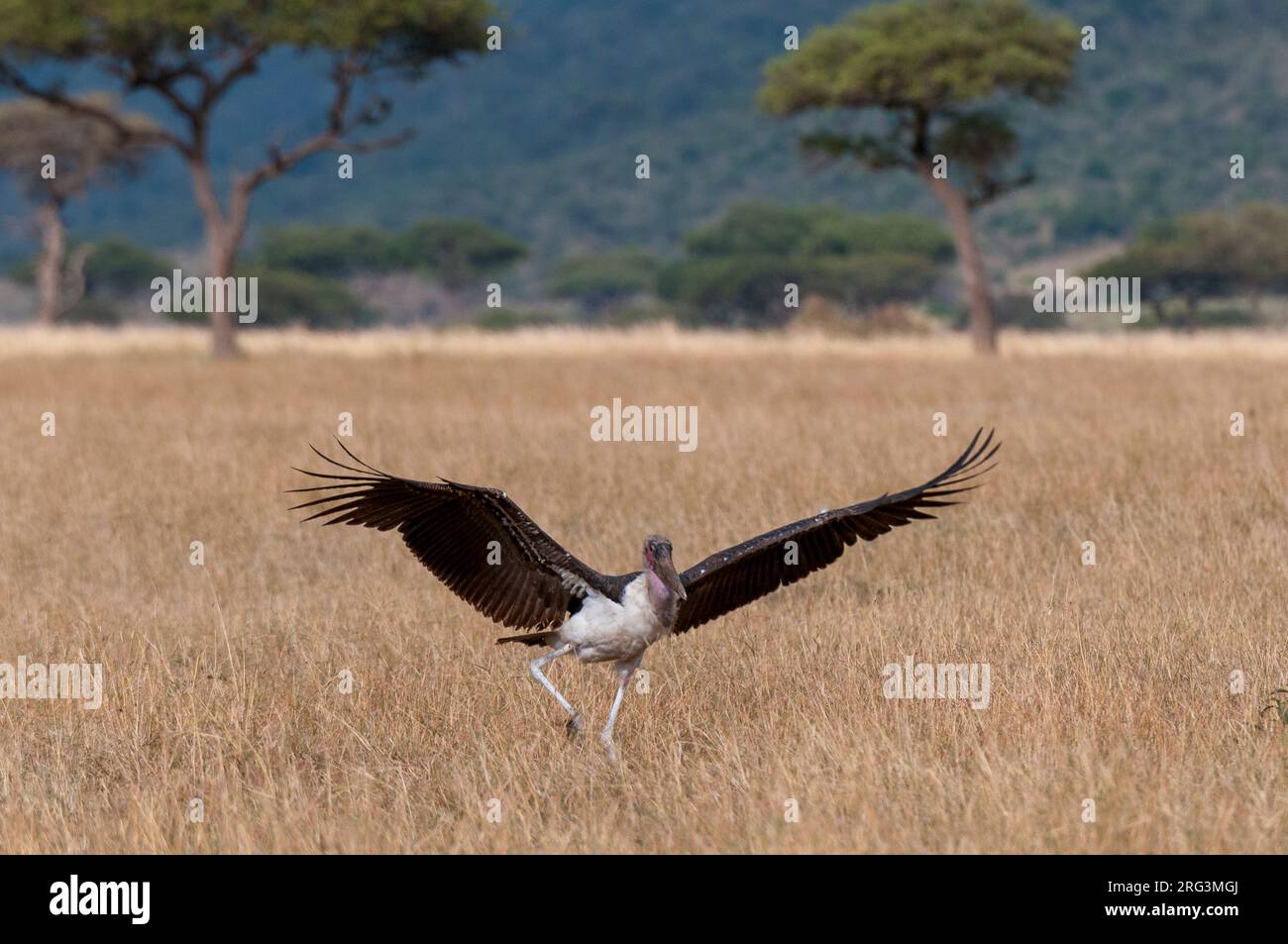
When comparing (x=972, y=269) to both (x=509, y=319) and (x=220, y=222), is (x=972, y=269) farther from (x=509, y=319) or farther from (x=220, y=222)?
(x=509, y=319)

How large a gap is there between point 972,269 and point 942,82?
13.9ft

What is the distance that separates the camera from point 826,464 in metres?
13.9

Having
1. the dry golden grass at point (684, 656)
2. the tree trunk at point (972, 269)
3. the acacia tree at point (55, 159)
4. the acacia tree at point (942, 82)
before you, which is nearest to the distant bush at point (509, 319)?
the acacia tree at point (55, 159)

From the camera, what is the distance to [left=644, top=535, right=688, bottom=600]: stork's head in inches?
220

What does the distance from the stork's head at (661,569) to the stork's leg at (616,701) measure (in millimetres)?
450

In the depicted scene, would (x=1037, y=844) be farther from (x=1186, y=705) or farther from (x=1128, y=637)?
(x=1128, y=637)

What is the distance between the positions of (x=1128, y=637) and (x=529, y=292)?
11148 cm

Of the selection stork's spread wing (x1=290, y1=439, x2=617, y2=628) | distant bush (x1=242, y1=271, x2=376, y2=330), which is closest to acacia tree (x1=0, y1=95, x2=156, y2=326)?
distant bush (x1=242, y1=271, x2=376, y2=330)

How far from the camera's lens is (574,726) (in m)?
6.16

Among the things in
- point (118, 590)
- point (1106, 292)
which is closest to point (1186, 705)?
point (118, 590)

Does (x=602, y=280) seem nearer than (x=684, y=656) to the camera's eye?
No

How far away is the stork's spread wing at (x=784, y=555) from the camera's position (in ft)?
20.0

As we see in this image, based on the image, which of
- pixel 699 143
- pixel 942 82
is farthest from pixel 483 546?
pixel 699 143

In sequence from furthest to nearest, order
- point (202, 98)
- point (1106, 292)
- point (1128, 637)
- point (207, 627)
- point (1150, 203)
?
point (1150, 203) < point (1106, 292) < point (202, 98) < point (207, 627) < point (1128, 637)
